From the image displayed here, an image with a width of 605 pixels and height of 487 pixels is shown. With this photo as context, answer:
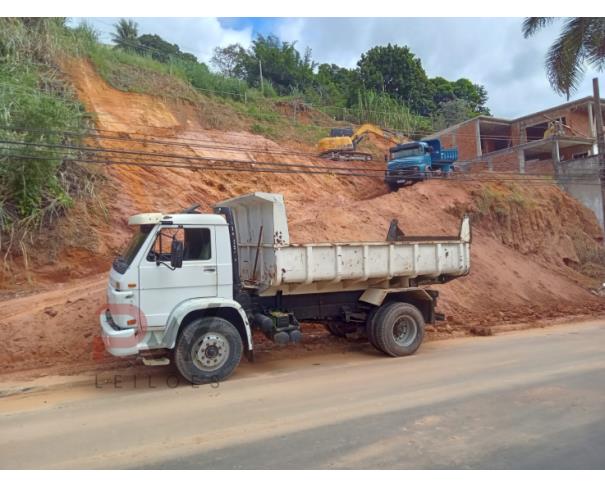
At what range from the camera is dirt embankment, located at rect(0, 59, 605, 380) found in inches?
382

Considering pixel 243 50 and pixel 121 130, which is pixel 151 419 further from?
pixel 243 50

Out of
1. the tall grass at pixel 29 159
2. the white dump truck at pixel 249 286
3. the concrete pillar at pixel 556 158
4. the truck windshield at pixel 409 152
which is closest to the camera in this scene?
the white dump truck at pixel 249 286

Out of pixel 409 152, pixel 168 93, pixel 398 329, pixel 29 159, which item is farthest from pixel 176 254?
pixel 168 93

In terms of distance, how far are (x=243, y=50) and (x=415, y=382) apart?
3760cm

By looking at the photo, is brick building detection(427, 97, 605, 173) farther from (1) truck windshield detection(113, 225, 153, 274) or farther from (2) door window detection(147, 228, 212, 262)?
(1) truck windshield detection(113, 225, 153, 274)

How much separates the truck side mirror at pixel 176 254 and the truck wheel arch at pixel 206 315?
0.57 meters

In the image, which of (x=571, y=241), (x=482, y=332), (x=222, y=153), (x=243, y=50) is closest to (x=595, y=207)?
(x=571, y=241)

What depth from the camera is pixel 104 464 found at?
4.50 metres

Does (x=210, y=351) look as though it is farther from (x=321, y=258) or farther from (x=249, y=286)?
(x=321, y=258)

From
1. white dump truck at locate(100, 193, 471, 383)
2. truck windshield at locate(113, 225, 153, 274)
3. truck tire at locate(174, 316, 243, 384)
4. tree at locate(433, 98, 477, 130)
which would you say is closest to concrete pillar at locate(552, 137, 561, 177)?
tree at locate(433, 98, 477, 130)

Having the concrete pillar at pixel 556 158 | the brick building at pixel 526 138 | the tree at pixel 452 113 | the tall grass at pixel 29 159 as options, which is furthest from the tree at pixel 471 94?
the tall grass at pixel 29 159

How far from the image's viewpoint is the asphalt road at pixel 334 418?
4488 mm

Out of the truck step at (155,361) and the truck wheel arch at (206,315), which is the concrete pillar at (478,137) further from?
the truck step at (155,361)

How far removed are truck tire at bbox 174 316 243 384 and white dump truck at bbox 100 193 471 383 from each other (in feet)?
0.05
